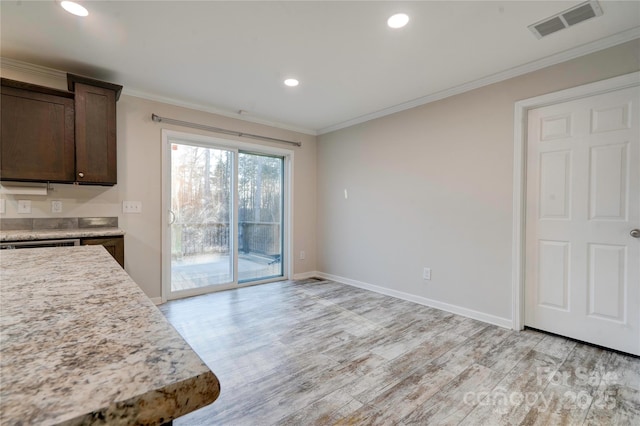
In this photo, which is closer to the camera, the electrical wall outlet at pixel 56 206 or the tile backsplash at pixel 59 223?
the tile backsplash at pixel 59 223

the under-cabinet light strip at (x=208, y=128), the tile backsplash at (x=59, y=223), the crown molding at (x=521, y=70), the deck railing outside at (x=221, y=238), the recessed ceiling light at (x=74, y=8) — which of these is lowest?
the deck railing outside at (x=221, y=238)

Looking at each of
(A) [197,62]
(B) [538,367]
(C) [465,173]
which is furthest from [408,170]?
(A) [197,62]

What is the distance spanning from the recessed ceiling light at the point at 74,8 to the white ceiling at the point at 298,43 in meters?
0.06

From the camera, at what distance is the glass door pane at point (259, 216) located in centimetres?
429

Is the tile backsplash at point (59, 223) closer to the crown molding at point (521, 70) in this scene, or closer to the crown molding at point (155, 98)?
the crown molding at point (155, 98)

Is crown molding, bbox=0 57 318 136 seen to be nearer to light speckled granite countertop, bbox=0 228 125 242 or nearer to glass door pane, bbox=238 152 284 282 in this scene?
glass door pane, bbox=238 152 284 282

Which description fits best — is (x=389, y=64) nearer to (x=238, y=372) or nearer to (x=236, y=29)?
(x=236, y=29)

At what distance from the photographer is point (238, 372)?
6.72ft

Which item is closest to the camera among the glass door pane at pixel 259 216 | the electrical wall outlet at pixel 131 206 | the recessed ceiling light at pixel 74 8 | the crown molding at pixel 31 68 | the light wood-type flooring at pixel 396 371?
the light wood-type flooring at pixel 396 371

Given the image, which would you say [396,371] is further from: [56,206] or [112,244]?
[56,206]

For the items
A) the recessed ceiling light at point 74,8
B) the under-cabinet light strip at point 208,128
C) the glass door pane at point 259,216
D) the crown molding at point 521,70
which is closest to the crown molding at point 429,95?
the crown molding at point 521,70

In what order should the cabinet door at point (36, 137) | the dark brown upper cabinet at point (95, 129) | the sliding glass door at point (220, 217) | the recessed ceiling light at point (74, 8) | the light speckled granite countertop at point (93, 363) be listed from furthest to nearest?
the sliding glass door at point (220, 217) < the dark brown upper cabinet at point (95, 129) < the cabinet door at point (36, 137) < the recessed ceiling light at point (74, 8) < the light speckled granite countertop at point (93, 363)

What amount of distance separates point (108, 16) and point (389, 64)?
2189 mm

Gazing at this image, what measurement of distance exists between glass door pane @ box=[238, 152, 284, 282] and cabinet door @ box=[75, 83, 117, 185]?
1622 millimetres
